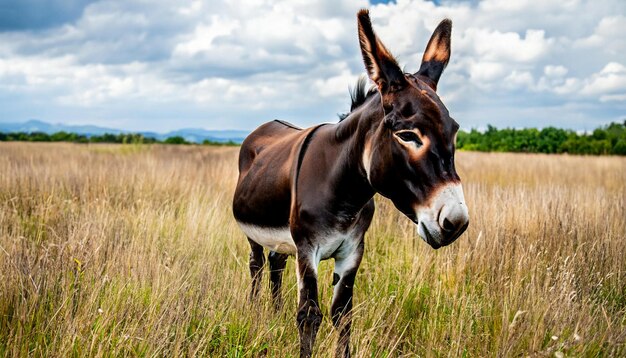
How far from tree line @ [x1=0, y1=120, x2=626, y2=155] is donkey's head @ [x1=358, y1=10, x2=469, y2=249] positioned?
63.0 feet

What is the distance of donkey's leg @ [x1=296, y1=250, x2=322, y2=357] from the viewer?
9.01ft

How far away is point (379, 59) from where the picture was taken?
234 cm

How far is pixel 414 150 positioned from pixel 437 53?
815 millimetres

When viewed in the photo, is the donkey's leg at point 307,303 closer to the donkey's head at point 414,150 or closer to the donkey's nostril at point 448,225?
the donkey's head at point 414,150

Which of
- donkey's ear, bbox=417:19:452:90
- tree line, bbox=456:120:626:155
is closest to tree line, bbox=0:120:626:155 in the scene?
tree line, bbox=456:120:626:155

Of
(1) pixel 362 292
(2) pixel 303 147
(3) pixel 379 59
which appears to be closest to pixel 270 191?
(2) pixel 303 147

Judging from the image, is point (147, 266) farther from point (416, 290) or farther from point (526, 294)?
point (526, 294)

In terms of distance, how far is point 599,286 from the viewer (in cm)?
421

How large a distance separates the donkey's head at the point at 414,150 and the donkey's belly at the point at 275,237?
908 mm

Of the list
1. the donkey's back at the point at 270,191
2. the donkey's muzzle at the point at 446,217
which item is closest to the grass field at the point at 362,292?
the donkey's back at the point at 270,191

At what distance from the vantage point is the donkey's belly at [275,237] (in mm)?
3133

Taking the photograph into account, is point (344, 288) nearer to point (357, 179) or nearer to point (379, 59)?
point (357, 179)

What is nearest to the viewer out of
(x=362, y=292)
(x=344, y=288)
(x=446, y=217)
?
(x=446, y=217)

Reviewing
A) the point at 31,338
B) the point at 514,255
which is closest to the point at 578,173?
the point at 514,255
